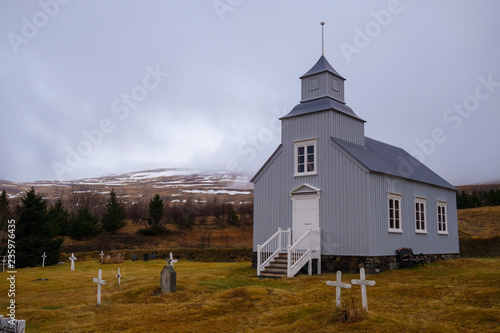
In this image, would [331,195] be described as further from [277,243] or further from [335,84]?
[335,84]

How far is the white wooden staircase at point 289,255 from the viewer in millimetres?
18141

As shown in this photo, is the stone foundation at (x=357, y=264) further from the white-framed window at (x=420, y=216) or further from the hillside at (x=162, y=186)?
the hillside at (x=162, y=186)

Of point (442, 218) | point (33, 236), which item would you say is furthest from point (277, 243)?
point (33, 236)

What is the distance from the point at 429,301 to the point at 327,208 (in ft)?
27.9

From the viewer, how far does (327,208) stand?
1983cm

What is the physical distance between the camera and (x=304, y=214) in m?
20.5

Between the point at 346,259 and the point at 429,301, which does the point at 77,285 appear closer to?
the point at 346,259

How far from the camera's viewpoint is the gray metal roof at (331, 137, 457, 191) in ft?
65.1

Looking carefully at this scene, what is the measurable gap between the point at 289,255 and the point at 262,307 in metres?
6.05

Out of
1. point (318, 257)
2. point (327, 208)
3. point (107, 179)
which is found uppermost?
point (107, 179)

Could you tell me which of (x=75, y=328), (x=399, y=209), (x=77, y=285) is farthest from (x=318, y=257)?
(x=75, y=328)

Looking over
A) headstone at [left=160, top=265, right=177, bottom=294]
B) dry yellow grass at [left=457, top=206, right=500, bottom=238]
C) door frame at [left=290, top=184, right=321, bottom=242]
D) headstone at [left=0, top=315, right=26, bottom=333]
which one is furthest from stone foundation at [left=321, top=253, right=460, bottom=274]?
dry yellow grass at [left=457, top=206, right=500, bottom=238]

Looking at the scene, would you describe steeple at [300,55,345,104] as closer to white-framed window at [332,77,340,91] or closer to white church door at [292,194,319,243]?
white-framed window at [332,77,340,91]

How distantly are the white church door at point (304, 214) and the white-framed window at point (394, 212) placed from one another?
11.0 feet
